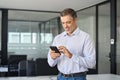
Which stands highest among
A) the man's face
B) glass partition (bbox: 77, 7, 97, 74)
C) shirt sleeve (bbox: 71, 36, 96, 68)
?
glass partition (bbox: 77, 7, 97, 74)

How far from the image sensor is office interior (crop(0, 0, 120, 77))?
17.2 feet

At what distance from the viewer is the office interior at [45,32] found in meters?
5.25

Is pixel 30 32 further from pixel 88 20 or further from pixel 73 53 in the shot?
pixel 73 53

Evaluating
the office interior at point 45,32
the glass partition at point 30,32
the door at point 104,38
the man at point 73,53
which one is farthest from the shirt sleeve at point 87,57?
the glass partition at point 30,32

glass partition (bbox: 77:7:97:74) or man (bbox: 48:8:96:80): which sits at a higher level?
glass partition (bbox: 77:7:97:74)

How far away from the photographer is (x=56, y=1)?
5.86 meters

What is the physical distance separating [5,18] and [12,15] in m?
0.25

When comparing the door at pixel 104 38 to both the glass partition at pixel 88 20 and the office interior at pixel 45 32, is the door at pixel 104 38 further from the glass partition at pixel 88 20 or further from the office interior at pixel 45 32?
the glass partition at pixel 88 20

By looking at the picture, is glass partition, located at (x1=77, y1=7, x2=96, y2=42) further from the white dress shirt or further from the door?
the white dress shirt

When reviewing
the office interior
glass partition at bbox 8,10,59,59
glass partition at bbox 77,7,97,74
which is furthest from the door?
glass partition at bbox 8,10,59,59

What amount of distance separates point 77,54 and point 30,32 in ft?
19.1

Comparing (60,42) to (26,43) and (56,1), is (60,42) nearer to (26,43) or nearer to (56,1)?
(56,1)

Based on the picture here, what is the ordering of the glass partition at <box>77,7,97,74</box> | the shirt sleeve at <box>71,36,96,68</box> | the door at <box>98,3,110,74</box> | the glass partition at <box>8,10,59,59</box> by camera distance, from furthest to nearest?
the glass partition at <box>8,10,59,59</box> → the glass partition at <box>77,7,97,74</box> → the door at <box>98,3,110,74</box> → the shirt sleeve at <box>71,36,96,68</box>

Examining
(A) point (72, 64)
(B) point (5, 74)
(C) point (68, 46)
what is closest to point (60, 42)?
(C) point (68, 46)
